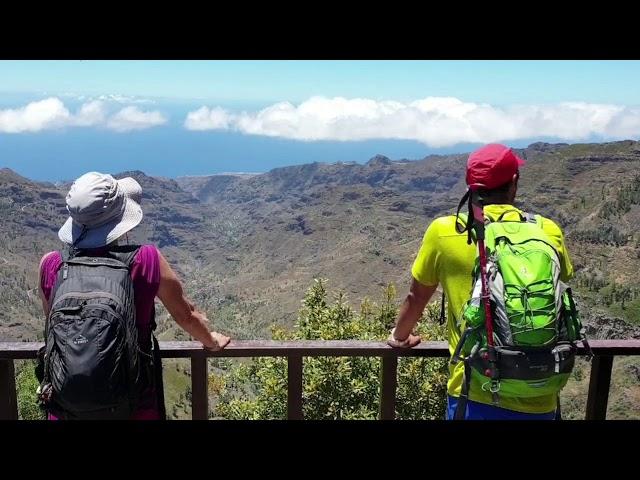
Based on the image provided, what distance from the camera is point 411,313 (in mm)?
2457

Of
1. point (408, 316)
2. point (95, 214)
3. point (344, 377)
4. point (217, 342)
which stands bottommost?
point (344, 377)

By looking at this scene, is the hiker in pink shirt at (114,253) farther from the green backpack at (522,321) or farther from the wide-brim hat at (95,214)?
the green backpack at (522,321)

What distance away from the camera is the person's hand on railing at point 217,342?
2.49 meters

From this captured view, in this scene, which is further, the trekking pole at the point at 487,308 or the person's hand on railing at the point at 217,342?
the person's hand on railing at the point at 217,342

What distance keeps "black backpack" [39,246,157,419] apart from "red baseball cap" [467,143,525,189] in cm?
128

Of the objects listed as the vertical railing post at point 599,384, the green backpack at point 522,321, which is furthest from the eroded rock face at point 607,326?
the green backpack at point 522,321

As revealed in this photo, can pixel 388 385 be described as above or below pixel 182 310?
below

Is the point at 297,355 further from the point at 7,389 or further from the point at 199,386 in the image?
the point at 7,389

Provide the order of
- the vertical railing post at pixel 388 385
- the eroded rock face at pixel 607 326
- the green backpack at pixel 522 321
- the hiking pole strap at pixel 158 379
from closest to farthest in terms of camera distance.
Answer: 1. the green backpack at pixel 522 321
2. the hiking pole strap at pixel 158 379
3. the vertical railing post at pixel 388 385
4. the eroded rock face at pixel 607 326

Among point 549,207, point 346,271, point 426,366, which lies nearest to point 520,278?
point 426,366

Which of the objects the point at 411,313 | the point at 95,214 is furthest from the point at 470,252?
the point at 95,214

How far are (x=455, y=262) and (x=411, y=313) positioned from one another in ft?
1.19
